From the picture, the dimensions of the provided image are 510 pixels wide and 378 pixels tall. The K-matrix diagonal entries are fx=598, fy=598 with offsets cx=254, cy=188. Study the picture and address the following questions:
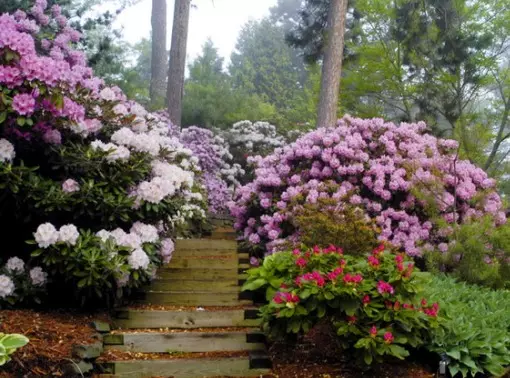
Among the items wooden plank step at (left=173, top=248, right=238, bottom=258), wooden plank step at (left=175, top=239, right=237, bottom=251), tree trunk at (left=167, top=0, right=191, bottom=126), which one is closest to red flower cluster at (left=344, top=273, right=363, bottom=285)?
wooden plank step at (left=173, top=248, right=238, bottom=258)

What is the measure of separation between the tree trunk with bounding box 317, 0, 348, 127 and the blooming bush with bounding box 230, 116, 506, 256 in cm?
282

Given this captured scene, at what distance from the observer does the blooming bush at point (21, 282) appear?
500 centimetres

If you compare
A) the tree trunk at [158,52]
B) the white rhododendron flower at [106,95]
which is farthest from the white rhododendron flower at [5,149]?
the tree trunk at [158,52]

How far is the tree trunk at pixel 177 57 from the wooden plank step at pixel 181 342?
8.21 m

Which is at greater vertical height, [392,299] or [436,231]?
[436,231]

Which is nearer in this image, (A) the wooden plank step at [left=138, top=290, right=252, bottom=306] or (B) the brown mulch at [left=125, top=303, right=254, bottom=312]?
(B) the brown mulch at [left=125, top=303, right=254, bottom=312]

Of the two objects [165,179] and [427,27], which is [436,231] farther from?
[427,27]

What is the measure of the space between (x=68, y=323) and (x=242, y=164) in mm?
8261

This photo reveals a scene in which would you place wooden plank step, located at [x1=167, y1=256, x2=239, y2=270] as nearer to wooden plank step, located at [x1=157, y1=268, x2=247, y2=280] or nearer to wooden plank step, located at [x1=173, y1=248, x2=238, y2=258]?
wooden plank step, located at [x1=157, y1=268, x2=247, y2=280]

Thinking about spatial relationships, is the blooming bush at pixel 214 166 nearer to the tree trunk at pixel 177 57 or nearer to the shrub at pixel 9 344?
the tree trunk at pixel 177 57

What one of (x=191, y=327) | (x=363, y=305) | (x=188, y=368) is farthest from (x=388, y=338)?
(x=191, y=327)

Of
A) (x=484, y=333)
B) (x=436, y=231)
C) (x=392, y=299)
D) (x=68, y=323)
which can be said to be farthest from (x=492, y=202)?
(x=68, y=323)

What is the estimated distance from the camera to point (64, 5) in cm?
902

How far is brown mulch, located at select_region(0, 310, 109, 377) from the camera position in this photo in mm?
4113
